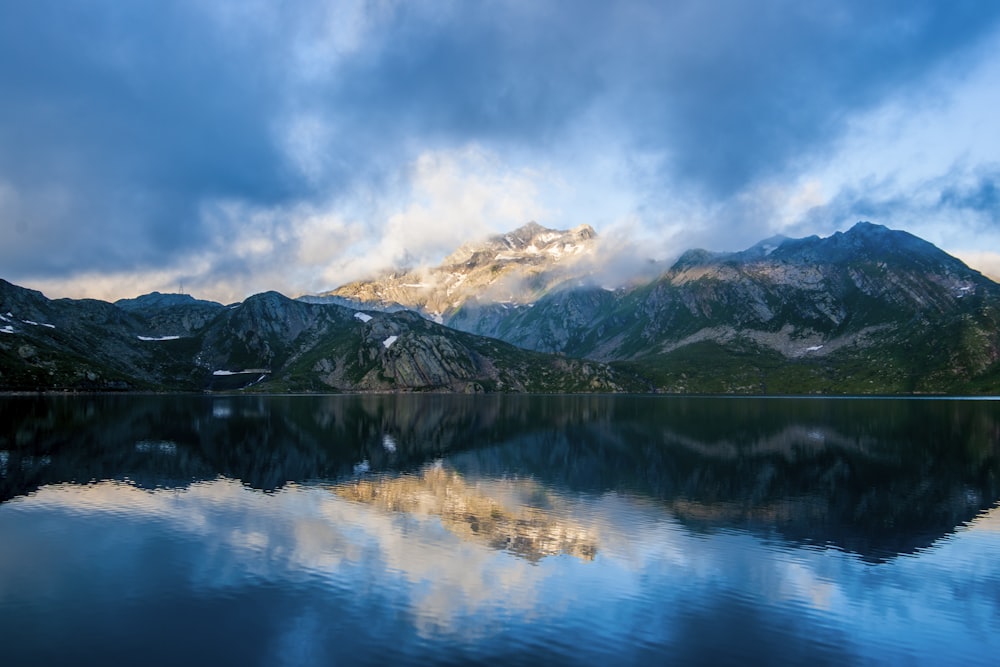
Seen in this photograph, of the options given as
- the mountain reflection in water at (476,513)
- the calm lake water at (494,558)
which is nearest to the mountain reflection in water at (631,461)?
the mountain reflection in water at (476,513)

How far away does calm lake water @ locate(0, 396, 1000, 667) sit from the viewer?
30.7m

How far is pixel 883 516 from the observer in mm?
60594

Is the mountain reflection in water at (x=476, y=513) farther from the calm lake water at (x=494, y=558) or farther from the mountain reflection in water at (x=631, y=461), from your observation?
the mountain reflection in water at (x=631, y=461)

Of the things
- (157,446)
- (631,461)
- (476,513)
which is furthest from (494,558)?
(157,446)

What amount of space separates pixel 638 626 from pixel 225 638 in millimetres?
21454

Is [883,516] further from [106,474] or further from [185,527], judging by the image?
[106,474]

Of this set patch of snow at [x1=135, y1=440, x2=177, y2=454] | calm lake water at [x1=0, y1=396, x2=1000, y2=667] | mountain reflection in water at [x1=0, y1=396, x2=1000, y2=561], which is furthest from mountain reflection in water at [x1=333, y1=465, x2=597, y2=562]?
patch of snow at [x1=135, y1=440, x2=177, y2=454]

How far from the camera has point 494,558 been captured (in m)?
45.4

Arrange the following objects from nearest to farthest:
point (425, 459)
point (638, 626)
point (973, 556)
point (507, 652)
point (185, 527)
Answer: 1. point (507, 652)
2. point (638, 626)
3. point (973, 556)
4. point (185, 527)
5. point (425, 459)

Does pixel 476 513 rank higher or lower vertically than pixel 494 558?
lower

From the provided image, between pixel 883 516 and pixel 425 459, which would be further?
pixel 425 459

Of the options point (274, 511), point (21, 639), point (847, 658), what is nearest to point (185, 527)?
point (274, 511)

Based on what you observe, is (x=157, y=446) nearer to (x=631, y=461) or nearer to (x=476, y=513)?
(x=476, y=513)

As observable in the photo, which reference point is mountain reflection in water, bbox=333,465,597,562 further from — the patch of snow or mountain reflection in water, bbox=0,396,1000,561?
the patch of snow
